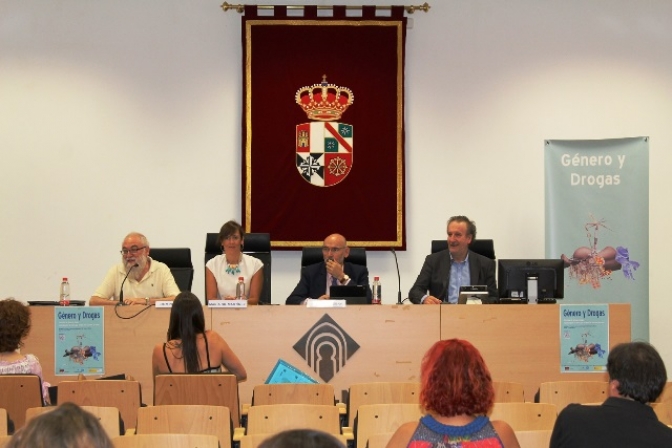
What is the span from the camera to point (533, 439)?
156 inches

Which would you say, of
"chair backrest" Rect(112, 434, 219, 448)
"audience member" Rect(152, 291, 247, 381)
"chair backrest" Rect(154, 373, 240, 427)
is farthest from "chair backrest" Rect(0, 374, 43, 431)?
"chair backrest" Rect(112, 434, 219, 448)

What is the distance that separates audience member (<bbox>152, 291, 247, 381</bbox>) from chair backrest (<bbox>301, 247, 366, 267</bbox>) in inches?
92.4

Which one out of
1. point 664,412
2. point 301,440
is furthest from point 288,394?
point 301,440

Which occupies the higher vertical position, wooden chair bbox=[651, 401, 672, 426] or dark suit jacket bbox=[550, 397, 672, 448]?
dark suit jacket bbox=[550, 397, 672, 448]

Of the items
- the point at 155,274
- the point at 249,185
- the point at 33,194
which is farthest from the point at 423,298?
the point at 33,194

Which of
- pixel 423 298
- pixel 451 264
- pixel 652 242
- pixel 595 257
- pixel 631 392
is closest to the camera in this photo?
pixel 631 392

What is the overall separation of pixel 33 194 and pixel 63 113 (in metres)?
0.83

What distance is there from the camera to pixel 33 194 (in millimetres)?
9227

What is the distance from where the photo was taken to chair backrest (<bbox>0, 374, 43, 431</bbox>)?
5.08m

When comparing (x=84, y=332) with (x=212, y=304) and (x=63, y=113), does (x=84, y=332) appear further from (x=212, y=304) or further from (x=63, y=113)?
(x=63, y=113)

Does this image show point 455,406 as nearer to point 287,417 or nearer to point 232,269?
point 287,417

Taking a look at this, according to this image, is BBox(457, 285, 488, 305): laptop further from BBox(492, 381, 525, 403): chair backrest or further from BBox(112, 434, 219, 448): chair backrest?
BBox(112, 434, 219, 448): chair backrest

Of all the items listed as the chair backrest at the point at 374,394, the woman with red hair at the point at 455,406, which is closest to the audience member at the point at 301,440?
the woman with red hair at the point at 455,406

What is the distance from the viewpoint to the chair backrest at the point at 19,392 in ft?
16.7
